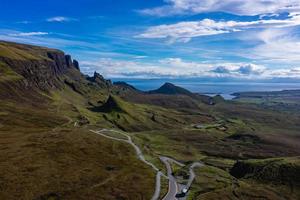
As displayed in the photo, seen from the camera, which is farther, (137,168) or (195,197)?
(137,168)

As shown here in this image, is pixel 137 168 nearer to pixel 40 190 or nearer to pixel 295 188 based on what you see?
pixel 40 190

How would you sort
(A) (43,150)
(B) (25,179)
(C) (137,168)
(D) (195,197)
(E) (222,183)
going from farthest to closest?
(A) (43,150) → (C) (137,168) → (E) (222,183) → (B) (25,179) → (D) (195,197)

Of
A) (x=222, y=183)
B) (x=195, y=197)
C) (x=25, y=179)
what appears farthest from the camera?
(x=222, y=183)

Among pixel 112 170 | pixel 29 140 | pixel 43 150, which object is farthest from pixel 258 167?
pixel 29 140

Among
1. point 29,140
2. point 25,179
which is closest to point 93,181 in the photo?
point 25,179

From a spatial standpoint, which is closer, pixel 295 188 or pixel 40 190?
pixel 40 190

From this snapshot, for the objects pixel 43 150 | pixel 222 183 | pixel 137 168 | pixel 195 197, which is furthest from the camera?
pixel 43 150

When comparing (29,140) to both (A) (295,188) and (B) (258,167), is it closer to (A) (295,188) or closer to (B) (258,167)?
(B) (258,167)

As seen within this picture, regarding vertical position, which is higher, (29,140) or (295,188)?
(29,140)

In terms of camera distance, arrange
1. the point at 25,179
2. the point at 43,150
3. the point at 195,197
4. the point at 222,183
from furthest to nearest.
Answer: the point at 43,150, the point at 222,183, the point at 25,179, the point at 195,197
